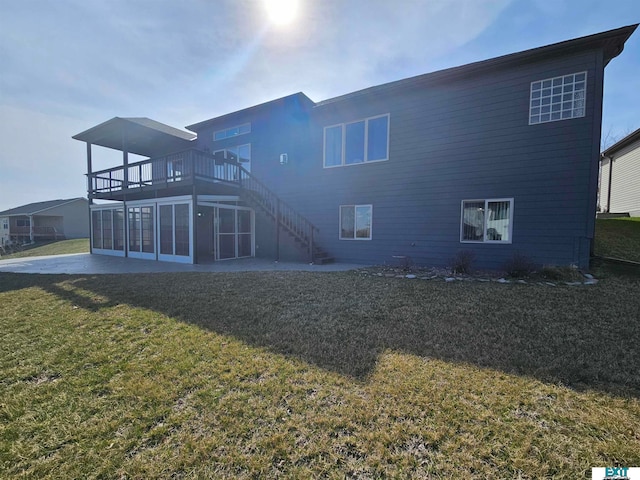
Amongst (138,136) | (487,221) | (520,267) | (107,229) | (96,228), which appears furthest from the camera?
(96,228)

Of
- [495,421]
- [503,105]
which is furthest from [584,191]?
[495,421]

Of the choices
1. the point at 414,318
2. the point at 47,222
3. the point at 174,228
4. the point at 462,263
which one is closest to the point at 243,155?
the point at 174,228

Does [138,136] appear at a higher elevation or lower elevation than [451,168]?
higher

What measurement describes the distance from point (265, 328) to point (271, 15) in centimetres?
896

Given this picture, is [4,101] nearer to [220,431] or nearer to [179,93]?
[179,93]

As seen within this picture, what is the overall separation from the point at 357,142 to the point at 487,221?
5.38 m

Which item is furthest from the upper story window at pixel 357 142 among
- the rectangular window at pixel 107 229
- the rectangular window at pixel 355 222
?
the rectangular window at pixel 107 229

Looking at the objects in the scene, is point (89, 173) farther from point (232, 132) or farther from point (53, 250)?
point (53, 250)

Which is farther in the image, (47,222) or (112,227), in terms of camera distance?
(47,222)

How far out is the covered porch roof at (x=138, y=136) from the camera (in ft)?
40.3

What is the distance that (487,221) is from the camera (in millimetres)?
8695

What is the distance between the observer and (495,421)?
6.88 ft

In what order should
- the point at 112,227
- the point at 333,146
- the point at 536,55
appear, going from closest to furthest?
the point at 536,55 < the point at 333,146 < the point at 112,227

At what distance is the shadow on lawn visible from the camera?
301 centimetres
